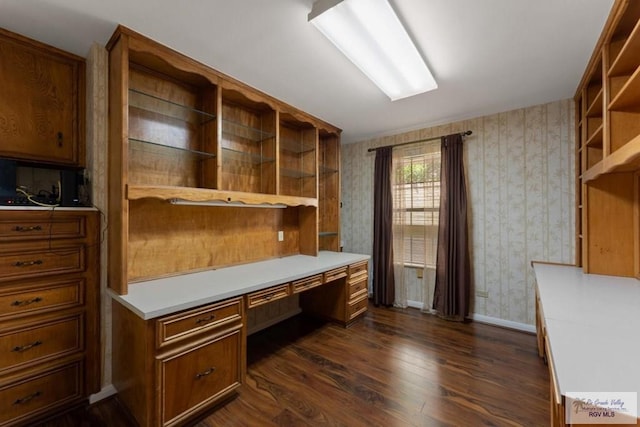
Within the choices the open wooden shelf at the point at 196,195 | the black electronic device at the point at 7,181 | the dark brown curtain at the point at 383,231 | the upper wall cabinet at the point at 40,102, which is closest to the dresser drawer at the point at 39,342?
the black electronic device at the point at 7,181

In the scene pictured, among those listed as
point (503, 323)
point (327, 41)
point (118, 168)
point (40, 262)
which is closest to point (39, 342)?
point (40, 262)

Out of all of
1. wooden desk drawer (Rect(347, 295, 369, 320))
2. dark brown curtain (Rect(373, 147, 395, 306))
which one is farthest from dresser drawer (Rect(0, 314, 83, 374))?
dark brown curtain (Rect(373, 147, 395, 306))

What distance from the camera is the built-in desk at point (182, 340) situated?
1.49m

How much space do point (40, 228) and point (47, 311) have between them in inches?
20.6

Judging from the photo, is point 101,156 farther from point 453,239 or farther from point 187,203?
point 453,239

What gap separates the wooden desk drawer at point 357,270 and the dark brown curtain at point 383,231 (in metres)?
0.52

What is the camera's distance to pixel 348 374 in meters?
2.19

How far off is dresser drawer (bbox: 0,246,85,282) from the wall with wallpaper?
3738 mm

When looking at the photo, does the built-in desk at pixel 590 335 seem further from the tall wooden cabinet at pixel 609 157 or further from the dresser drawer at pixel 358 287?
the dresser drawer at pixel 358 287

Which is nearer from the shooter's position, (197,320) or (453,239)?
(197,320)

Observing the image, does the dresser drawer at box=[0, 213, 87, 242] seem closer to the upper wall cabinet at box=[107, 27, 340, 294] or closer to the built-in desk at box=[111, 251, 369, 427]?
the upper wall cabinet at box=[107, 27, 340, 294]

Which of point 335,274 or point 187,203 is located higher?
point 187,203

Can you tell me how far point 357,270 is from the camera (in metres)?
3.21

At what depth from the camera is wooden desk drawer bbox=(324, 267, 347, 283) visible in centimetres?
273
